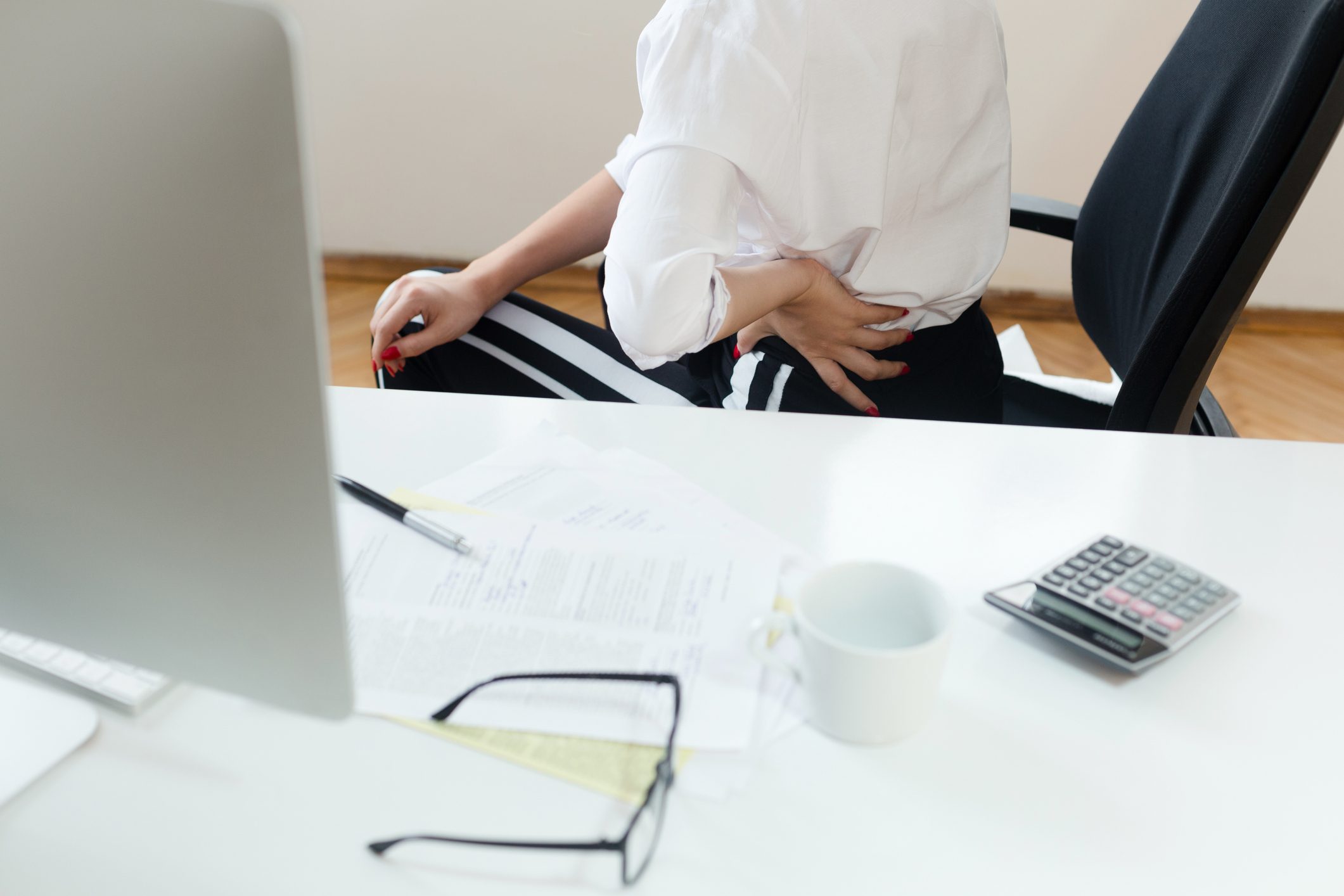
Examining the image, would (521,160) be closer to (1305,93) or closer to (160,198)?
(1305,93)

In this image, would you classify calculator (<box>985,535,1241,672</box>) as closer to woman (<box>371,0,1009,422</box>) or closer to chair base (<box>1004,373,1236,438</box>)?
woman (<box>371,0,1009,422</box>)

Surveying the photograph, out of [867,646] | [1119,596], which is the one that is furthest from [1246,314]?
[867,646]

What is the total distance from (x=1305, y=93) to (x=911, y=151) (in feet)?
1.05

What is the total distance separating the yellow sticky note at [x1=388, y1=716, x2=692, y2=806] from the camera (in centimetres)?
51

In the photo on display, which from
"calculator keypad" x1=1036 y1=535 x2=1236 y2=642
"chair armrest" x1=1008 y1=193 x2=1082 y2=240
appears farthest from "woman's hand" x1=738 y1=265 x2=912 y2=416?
"calculator keypad" x1=1036 y1=535 x2=1236 y2=642

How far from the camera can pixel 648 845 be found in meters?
0.48

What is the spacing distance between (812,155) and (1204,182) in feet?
1.15

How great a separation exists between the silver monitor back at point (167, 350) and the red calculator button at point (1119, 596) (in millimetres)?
437

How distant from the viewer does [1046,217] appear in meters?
1.27

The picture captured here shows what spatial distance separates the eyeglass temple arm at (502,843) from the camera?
0.47 m

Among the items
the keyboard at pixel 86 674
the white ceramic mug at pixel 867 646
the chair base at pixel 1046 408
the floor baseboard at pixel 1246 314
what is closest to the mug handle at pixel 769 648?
the white ceramic mug at pixel 867 646

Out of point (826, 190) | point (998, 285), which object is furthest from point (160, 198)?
point (998, 285)

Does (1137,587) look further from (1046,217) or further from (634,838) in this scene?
(1046,217)

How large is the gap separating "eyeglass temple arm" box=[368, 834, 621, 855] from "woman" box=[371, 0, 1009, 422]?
52 cm
